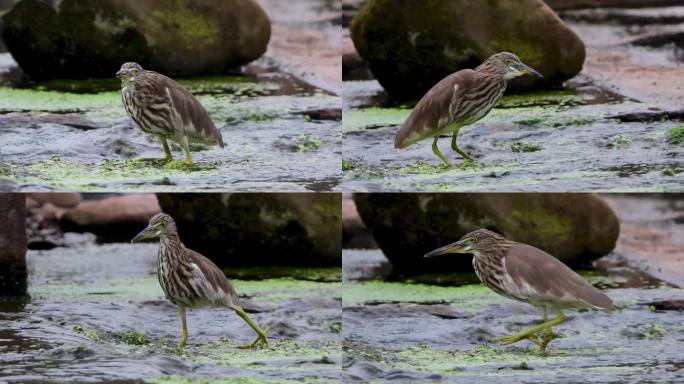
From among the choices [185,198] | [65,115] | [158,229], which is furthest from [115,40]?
[158,229]

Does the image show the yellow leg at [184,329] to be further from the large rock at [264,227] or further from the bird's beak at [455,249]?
the bird's beak at [455,249]

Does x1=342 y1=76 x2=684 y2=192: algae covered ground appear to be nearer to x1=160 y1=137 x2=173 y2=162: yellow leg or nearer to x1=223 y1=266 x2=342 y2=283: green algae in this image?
x1=223 y1=266 x2=342 y2=283: green algae

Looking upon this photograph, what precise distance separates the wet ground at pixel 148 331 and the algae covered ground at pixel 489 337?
234 millimetres

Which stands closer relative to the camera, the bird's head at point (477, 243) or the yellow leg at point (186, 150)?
the bird's head at point (477, 243)

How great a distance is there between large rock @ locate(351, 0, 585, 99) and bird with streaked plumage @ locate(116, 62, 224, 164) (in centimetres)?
162

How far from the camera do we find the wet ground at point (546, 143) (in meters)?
9.64

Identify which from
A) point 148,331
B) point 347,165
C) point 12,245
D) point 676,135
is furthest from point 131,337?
point 676,135

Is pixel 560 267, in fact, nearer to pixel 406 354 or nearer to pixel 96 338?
pixel 406 354

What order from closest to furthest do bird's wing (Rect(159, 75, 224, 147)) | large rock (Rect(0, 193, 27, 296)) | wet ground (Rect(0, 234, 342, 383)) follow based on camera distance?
wet ground (Rect(0, 234, 342, 383)), bird's wing (Rect(159, 75, 224, 147)), large rock (Rect(0, 193, 27, 296))

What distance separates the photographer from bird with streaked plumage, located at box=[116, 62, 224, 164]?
9.07 meters

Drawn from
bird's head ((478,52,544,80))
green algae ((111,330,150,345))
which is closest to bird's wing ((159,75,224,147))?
green algae ((111,330,150,345))

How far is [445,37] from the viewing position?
10.2 metres

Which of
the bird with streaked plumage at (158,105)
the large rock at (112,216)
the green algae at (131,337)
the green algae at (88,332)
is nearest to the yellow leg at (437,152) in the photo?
the bird with streaked plumage at (158,105)

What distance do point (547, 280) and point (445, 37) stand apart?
2150 mm
